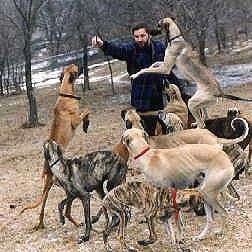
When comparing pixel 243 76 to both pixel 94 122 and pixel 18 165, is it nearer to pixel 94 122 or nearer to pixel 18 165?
pixel 94 122

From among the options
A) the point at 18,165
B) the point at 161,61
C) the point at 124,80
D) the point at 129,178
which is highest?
the point at 161,61

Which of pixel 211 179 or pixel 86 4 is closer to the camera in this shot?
pixel 211 179

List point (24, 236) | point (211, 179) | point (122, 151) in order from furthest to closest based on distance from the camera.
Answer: point (24, 236) → point (122, 151) → point (211, 179)

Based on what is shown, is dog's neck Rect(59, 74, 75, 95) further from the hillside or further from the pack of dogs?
the hillside

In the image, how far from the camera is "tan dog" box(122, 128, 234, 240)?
19.0 feet

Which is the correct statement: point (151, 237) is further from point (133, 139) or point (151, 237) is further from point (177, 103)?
point (177, 103)

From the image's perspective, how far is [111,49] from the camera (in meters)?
7.37

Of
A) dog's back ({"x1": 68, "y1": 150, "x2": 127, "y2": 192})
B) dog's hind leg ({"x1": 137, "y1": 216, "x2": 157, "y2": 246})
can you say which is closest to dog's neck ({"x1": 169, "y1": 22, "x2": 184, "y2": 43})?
dog's back ({"x1": 68, "y1": 150, "x2": 127, "y2": 192})

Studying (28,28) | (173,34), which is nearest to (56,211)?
(173,34)

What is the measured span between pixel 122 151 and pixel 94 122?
12692mm

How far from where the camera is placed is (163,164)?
5.79 m

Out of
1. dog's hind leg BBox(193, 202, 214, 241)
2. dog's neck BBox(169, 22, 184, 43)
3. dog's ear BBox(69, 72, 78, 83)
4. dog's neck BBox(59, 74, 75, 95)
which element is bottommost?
dog's hind leg BBox(193, 202, 214, 241)

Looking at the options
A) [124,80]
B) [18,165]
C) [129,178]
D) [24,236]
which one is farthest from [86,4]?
[24,236]

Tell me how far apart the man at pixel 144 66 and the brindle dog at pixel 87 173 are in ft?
3.43
